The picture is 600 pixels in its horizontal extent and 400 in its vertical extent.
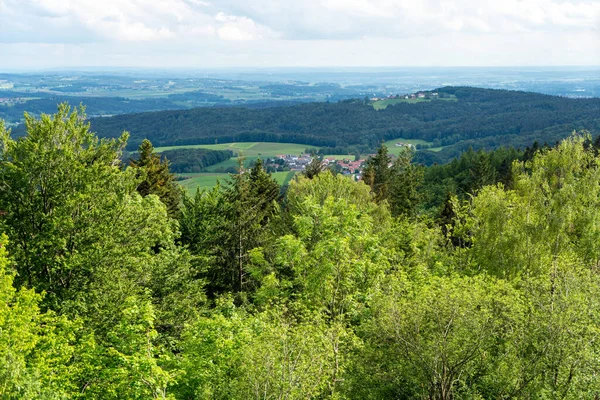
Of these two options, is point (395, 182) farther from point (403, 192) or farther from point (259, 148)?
point (259, 148)

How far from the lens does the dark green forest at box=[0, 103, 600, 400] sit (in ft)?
42.7

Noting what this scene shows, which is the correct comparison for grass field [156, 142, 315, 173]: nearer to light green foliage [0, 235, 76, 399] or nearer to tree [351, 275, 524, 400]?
light green foliage [0, 235, 76, 399]

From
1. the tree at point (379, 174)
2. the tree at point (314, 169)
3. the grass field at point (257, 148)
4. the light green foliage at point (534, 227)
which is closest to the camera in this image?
the light green foliage at point (534, 227)

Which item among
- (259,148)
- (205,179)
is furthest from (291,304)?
(259,148)

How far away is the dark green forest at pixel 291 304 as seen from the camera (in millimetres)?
13008

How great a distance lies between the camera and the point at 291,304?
18594 millimetres

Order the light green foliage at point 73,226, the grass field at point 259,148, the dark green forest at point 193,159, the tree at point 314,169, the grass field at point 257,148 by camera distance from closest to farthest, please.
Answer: the light green foliage at point 73,226, the tree at point 314,169, the dark green forest at point 193,159, the grass field at point 257,148, the grass field at point 259,148

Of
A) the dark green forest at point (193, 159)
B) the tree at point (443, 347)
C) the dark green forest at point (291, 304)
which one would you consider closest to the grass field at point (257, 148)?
the dark green forest at point (193, 159)

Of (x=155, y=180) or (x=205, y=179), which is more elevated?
(x=155, y=180)

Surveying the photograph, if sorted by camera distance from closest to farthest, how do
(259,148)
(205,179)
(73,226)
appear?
1. (73,226)
2. (205,179)
3. (259,148)

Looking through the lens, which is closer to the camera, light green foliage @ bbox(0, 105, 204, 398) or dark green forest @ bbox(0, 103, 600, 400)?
dark green forest @ bbox(0, 103, 600, 400)

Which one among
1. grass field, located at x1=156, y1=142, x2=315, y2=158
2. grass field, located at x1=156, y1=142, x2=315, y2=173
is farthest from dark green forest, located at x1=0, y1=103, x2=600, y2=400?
grass field, located at x1=156, y1=142, x2=315, y2=158

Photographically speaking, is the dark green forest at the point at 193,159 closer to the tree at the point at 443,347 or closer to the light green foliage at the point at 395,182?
the light green foliage at the point at 395,182

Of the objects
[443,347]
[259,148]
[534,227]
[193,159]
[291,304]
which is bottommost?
[193,159]
